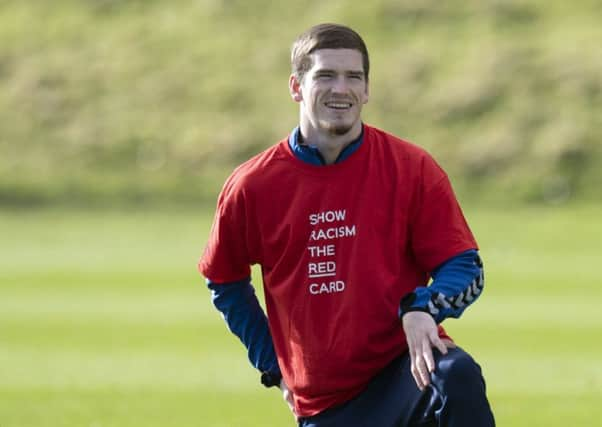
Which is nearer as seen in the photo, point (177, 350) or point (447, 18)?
point (177, 350)

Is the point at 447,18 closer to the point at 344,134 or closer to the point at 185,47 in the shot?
the point at 185,47

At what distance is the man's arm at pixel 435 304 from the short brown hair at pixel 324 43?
771 millimetres

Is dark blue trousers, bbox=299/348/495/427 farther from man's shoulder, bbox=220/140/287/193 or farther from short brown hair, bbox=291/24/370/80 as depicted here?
short brown hair, bbox=291/24/370/80

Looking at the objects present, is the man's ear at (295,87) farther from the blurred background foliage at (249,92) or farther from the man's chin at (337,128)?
the blurred background foliage at (249,92)

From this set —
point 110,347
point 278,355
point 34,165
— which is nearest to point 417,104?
point 34,165

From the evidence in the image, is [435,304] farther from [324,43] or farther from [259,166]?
[324,43]

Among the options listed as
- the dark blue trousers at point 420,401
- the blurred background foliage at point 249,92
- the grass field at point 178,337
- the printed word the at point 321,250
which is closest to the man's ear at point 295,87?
the printed word the at point 321,250

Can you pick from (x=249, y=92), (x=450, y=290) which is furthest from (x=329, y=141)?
(x=249, y=92)

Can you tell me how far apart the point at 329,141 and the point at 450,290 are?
73cm

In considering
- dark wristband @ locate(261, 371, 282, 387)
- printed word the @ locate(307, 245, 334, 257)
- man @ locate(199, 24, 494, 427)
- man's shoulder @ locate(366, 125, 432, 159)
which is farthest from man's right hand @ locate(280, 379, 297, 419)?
man's shoulder @ locate(366, 125, 432, 159)

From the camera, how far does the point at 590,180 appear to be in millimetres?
34656

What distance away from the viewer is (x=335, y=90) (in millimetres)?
5805

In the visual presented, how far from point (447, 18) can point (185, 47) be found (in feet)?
24.4

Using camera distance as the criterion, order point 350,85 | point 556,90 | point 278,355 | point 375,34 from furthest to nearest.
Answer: point 375,34 → point 556,90 → point 278,355 → point 350,85
